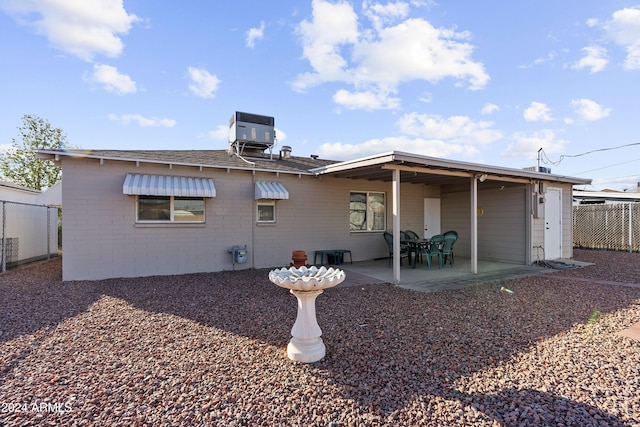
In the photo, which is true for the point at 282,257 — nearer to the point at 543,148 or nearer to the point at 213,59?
the point at 213,59

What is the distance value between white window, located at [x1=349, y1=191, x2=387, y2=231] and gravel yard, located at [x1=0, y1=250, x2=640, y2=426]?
16.1ft

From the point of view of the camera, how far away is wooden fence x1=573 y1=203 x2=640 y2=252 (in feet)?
41.2

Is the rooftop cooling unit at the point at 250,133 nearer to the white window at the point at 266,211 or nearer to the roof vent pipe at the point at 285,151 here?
the roof vent pipe at the point at 285,151

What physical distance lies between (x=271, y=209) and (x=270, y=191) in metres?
0.80

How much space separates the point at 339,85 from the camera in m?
12.2

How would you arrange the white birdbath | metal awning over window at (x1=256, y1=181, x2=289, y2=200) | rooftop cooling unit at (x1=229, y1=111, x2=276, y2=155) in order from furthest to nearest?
1. rooftop cooling unit at (x1=229, y1=111, x2=276, y2=155)
2. metal awning over window at (x1=256, y1=181, x2=289, y2=200)
3. the white birdbath

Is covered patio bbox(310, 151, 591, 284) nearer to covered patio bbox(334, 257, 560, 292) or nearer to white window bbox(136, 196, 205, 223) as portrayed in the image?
covered patio bbox(334, 257, 560, 292)

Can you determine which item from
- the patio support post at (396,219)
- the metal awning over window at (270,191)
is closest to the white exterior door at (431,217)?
the patio support post at (396,219)

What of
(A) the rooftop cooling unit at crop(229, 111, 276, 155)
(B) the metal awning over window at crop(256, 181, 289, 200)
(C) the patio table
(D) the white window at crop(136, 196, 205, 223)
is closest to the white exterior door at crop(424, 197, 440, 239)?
(C) the patio table

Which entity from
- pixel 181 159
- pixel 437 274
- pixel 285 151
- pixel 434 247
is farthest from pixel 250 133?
pixel 437 274

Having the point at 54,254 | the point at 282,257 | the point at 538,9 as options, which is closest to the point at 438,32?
the point at 538,9

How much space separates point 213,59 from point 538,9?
30.5 feet

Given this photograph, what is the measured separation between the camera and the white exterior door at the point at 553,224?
10.6 meters

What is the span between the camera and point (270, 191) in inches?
346
